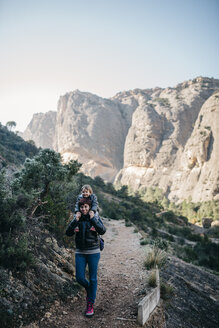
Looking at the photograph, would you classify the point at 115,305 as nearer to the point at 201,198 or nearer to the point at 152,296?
the point at 152,296

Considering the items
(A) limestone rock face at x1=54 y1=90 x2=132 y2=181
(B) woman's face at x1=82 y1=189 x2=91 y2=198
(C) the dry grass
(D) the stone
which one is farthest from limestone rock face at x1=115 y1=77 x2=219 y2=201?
(B) woman's face at x1=82 y1=189 x2=91 y2=198

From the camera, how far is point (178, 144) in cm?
6556

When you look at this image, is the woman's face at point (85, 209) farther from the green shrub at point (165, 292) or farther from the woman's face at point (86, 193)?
the green shrub at point (165, 292)

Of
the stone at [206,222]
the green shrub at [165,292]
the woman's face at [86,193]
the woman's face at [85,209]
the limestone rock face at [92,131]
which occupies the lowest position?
the stone at [206,222]

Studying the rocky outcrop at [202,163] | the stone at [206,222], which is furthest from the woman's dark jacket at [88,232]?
the rocky outcrop at [202,163]

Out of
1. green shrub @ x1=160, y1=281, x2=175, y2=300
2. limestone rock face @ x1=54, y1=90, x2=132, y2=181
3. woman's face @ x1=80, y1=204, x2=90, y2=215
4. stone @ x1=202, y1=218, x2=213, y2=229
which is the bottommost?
stone @ x1=202, y1=218, x2=213, y2=229

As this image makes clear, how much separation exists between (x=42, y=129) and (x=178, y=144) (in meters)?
68.2

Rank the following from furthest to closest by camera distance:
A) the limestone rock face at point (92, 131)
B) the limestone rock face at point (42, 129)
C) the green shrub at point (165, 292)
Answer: the limestone rock face at point (42, 129) < the limestone rock face at point (92, 131) < the green shrub at point (165, 292)

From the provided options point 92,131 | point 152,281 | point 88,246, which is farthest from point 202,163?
point 88,246

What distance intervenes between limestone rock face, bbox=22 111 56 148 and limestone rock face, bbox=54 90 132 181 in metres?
11.7

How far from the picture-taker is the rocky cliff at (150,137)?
5297cm

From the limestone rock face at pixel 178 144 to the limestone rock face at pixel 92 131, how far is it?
11.6 m

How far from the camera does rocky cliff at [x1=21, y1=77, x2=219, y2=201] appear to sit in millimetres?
52969

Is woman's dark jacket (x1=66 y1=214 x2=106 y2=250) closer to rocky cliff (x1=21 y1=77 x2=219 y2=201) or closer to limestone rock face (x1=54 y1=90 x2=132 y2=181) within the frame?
rocky cliff (x1=21 y1=77 x2=219 y2=201)
